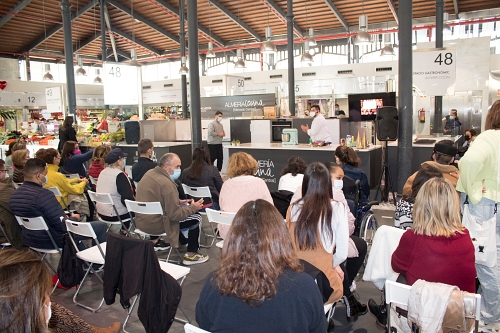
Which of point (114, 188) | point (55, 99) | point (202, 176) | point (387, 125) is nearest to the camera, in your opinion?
point (114, 188)

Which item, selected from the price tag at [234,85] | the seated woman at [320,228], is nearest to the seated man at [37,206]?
the seated woman at [320,228]

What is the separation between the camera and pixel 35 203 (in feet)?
12.0

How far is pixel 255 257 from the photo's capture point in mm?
1588

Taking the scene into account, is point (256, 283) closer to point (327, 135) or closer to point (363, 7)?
point (327, 135)

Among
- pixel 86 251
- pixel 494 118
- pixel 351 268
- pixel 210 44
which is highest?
pixel 210 44

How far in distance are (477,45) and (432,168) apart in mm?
10525

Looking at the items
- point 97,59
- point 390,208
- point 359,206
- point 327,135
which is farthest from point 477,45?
point 97,59

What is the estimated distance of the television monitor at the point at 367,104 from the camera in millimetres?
8398

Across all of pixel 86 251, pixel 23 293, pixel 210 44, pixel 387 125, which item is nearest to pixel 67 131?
pixel 86 251

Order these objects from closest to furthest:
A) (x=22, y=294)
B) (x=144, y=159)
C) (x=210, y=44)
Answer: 1. (x=22, y=294)
2. (x=144, y=159)
3. (x=210, y=44)

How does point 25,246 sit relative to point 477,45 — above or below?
below

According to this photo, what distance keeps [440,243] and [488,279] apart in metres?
1.05

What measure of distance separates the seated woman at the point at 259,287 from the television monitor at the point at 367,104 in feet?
23.9

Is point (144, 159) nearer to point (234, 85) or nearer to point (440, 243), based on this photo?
point (440, 243)
